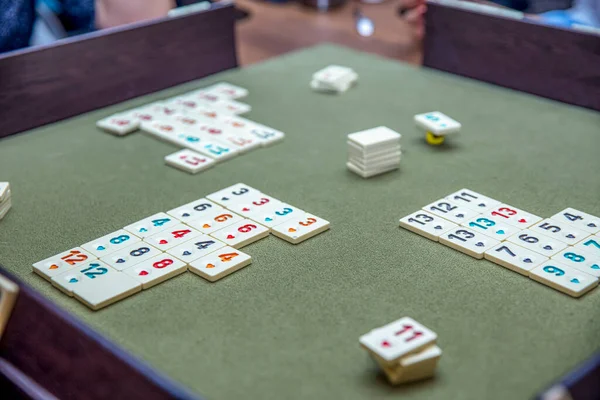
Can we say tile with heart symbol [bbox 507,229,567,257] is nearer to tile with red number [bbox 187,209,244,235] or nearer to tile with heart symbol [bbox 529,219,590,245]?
tile with heart symbol [bbox 529,219,590,245]

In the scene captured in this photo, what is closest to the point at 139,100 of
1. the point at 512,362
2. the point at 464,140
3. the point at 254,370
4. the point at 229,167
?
the point at 229,167

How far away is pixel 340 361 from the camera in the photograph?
2.24 meters

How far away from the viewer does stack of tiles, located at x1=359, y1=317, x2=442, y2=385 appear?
2.10 m

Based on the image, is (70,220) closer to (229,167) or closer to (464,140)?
(229,167)

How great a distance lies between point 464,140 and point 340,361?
1.67 m

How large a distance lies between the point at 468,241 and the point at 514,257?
6.6 inches

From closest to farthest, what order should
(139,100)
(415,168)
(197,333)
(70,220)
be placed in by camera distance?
(197,333) < (70,220) < (415,168) < (139,100)

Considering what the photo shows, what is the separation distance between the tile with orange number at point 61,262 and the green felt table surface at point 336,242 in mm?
42

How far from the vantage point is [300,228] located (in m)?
2.89

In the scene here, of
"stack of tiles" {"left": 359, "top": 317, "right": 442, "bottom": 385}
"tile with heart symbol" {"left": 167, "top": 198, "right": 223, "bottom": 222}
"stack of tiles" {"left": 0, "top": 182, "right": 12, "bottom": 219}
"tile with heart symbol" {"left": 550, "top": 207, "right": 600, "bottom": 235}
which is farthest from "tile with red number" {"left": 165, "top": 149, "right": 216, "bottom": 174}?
"stack of tiles" {"left": 359, "top": 317, "right": 442, "bottom": 385}

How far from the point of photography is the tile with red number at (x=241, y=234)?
2832mm

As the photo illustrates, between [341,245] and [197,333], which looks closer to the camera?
[197,333]

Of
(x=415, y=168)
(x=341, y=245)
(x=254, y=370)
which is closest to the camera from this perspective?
(x=254, y=370)

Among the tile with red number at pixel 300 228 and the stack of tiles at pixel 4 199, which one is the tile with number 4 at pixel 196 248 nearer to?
the tile with red number at pixel 300 228
